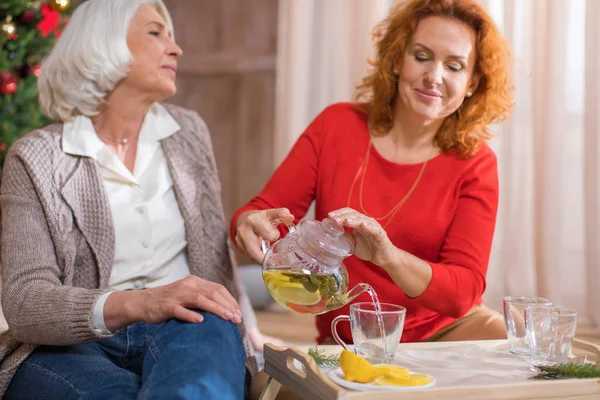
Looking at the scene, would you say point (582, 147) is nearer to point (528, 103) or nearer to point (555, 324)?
point (528, 103)

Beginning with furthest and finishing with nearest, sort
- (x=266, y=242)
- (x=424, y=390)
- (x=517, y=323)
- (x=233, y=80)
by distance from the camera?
1. (x=233, y=80)
2. (x=266, y=242)
3. (x=517, y=323)
4. (x=424, y=390)

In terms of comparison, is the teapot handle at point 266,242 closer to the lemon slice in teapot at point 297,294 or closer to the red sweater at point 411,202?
the lemon slice in teapot at point 297,294

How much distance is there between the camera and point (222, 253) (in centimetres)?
203

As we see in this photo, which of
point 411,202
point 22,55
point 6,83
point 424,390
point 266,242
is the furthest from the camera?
point 22,55

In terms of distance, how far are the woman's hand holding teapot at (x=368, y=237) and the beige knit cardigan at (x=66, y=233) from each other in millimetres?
500

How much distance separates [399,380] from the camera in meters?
1.19

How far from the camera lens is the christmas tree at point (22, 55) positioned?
2.84 m

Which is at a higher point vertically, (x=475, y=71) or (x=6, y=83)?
(x=475, y=71)

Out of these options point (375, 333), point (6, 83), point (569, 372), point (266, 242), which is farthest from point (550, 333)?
point (6, 83)

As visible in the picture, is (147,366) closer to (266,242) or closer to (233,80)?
(266,242)

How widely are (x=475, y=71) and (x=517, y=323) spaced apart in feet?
2.52

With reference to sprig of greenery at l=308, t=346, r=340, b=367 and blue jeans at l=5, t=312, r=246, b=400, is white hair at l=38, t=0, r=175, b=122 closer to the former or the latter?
blue jeans at l=5, t=312, r=246, b=400

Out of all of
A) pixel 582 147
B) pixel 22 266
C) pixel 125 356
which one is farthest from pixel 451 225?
pixel 582 147

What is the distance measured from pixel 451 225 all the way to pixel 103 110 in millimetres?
945
